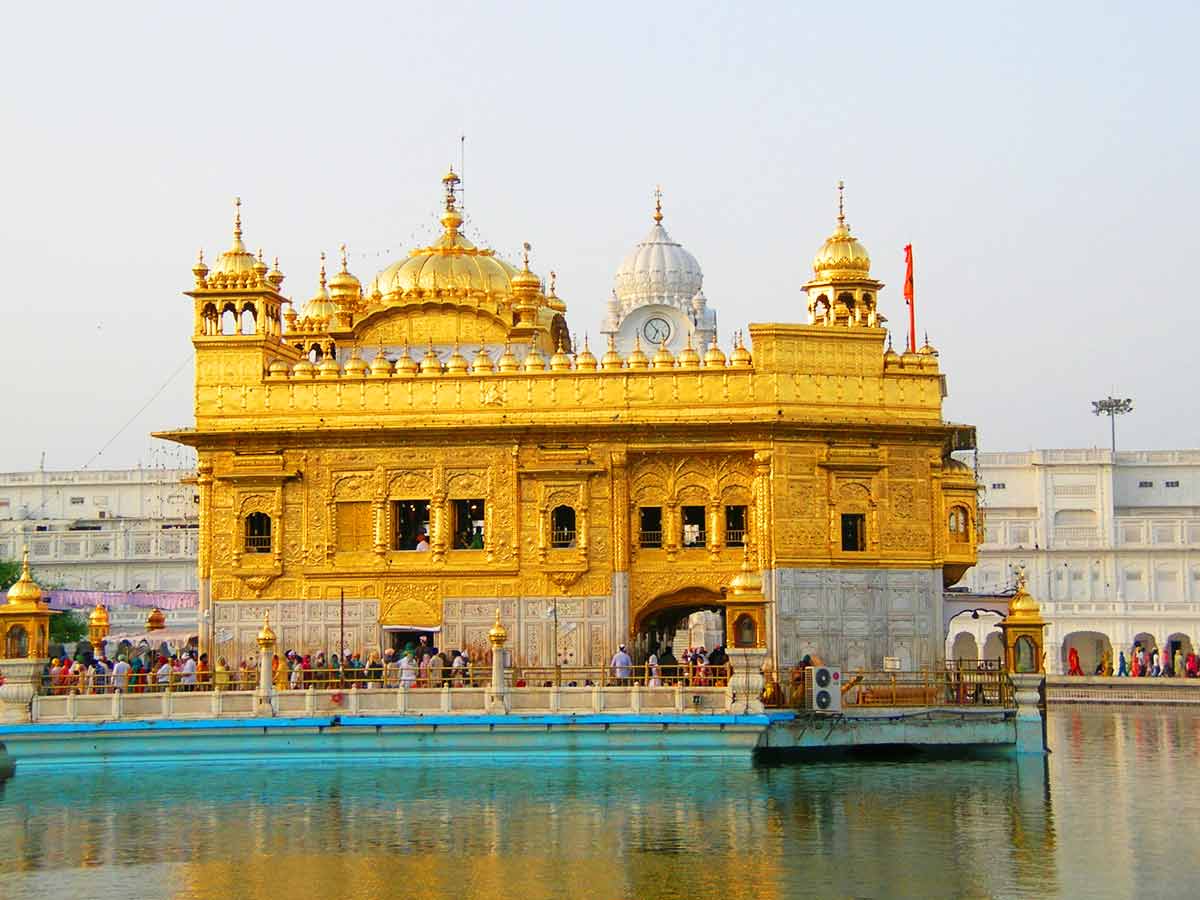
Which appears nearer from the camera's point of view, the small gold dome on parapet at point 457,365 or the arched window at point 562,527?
the arched window at point 562,527

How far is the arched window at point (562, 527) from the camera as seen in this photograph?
33.0 metres

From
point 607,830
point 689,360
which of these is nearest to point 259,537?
point 689,360

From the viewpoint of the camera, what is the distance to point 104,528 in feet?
275

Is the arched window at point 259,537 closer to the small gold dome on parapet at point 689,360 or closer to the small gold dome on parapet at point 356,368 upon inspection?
the small gold dome on parapet at point 356,368

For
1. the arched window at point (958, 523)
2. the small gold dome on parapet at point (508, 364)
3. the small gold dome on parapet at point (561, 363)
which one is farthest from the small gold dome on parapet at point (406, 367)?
the arched window at point (958, 523)

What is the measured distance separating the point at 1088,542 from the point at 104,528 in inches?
1688

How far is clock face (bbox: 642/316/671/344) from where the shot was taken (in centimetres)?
6908

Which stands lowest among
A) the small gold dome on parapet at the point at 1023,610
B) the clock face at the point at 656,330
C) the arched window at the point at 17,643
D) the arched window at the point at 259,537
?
the arched window at the point at 17,643

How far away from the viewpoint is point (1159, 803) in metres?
25.6

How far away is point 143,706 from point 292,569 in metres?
5.14

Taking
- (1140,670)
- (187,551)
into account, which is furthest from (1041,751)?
(187,551)

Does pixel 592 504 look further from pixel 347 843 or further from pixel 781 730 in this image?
pixel 347 843

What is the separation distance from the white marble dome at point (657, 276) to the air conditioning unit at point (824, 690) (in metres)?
48.1

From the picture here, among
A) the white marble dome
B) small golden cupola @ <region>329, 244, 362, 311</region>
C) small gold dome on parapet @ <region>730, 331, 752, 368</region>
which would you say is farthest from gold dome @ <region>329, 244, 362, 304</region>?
the white marble dome
